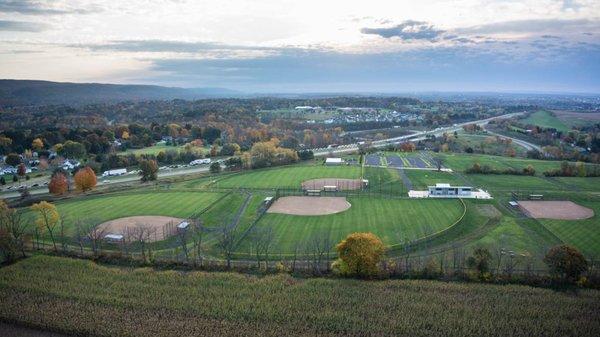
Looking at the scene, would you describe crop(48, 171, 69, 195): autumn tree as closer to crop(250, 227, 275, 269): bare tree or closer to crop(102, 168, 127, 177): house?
crop(102, 168, 127, 177): house

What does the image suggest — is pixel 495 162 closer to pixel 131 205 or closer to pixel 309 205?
Result: pixel 309 205

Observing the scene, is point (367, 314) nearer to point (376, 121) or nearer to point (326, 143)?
point (326, 143)

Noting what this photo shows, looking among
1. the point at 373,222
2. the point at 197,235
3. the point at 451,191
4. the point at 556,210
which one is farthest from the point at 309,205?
the point at 556,210

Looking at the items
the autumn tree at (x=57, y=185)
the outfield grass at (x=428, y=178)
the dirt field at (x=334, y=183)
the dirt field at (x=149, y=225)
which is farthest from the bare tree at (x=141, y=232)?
the outfield grass at (x=428, y=178)

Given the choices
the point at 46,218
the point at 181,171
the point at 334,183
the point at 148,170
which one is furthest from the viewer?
the point at 181,171

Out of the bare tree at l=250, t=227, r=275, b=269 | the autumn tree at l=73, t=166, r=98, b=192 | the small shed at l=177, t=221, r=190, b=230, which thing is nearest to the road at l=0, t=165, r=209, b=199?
the autumn tree at l=73, t=166, r=98, b=192

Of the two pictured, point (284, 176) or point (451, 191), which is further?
point (284, 176)
